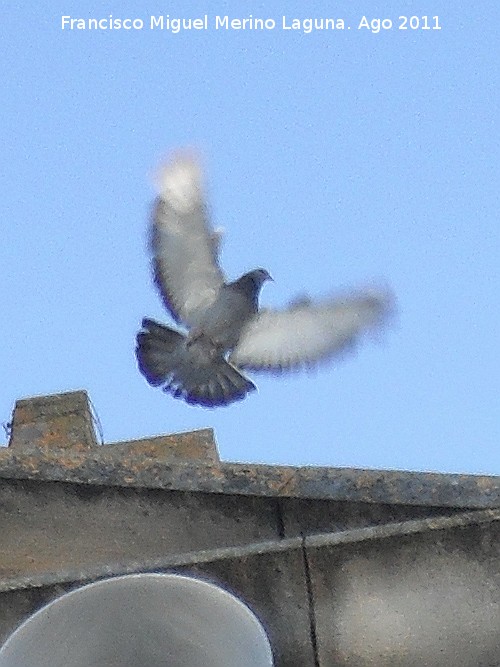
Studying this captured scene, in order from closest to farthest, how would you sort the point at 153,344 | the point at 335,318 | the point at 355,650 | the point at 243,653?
the point at 243,653 → the point at 355,650 → the point at 335,318 → the point at 153,344

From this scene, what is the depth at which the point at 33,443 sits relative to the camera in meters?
4.98

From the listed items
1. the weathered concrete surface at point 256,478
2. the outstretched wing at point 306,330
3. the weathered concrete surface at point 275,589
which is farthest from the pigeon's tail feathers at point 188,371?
the weathered concrete surface at point 275,589

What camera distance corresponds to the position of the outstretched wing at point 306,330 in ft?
26.0

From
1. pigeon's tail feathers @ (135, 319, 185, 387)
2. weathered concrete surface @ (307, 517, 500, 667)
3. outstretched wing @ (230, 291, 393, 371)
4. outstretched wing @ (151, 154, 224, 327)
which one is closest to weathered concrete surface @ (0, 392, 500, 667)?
weathered concrete surface @ (307, 517, 500, 667)

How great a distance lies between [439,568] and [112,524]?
872 mm

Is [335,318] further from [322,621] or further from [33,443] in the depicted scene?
[322,621]

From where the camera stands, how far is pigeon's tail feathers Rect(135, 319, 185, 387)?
329 inches

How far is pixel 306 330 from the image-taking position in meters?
8.15

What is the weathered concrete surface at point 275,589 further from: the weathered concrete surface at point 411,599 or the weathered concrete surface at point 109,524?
the weathered concrete surface at point 109,524

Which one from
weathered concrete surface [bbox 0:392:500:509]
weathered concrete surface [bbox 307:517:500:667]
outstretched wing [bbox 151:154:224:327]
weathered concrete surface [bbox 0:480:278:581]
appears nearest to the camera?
weathered concrete surface [bbox 307:517:500:667]

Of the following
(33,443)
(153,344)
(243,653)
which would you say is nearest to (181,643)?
(243,653)

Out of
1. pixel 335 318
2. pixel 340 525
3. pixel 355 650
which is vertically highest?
pixel 335 318

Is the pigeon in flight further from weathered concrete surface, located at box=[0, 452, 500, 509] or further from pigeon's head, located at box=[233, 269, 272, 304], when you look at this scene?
weathered concrete surface, located at box=[0, 452, 500, 509]

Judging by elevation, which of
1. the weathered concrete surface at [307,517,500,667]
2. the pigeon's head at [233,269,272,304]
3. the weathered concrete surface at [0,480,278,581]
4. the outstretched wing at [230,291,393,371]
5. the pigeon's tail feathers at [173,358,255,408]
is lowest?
the weathered concrete surface at [307,517,500,667]
